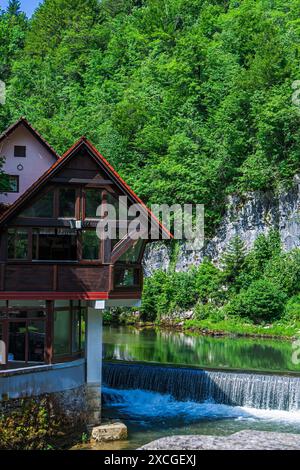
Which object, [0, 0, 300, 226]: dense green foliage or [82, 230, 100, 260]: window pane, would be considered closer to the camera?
[82, 230, 100, 260]: window pane

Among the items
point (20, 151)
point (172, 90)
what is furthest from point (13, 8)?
point (20, 151)

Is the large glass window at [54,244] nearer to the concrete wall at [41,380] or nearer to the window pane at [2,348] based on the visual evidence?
the window pane at [2,348]

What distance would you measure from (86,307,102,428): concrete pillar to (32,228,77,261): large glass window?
225 cm

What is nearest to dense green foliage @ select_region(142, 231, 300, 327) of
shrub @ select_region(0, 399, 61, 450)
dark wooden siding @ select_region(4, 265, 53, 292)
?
dark wooden siding @ select_region(4, 265, 53, 292)

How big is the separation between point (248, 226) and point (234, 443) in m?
47.4

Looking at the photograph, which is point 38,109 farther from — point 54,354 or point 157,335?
point 54,354

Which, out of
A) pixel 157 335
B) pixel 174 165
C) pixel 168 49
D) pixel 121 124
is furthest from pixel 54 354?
pixel 168 49

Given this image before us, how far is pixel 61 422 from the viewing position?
74.7 feet

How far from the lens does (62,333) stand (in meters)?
24.0

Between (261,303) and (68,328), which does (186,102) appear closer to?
(261,303)

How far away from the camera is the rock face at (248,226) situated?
181 ft

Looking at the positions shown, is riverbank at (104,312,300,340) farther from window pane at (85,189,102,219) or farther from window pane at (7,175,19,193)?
window pane at (85,189,102,219)

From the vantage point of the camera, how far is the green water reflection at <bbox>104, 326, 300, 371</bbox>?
36.9 m
